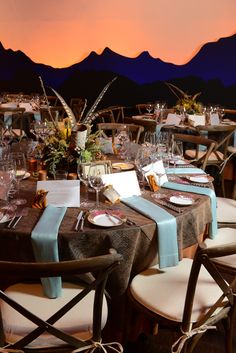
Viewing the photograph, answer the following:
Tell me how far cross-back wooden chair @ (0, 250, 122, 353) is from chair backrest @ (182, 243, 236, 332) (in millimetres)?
313

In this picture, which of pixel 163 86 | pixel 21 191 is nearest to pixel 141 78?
pixel 163 86

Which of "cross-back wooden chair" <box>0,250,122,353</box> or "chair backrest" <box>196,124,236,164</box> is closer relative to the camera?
"cross-back wooden chair" <box>0,250,122,353</box>

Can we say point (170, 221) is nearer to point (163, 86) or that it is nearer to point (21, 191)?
point (21, 191)

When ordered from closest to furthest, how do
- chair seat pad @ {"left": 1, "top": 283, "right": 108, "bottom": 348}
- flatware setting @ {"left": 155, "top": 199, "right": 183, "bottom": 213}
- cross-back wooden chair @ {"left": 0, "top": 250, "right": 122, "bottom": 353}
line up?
cross-back wooden chair @ {"left": 0, "top": 250, "right": 122, "bottom": 353} → chair seat pad @ {"left": 1, "top": 283, "right": 108, "bottom": 348} → flatware setting @ {"left": 155, "top": 199, "right": 183, "bottom": 213}

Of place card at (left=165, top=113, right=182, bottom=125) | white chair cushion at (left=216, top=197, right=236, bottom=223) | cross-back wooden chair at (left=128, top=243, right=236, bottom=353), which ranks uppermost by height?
place card at (left=165, top=113, right=182, bottom=125)

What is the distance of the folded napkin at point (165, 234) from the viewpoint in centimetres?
155

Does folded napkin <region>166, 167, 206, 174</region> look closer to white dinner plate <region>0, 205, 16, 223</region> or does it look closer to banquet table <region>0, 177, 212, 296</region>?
banquet table <region>0, 177, 212, 296</region>

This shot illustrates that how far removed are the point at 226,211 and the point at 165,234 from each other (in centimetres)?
108

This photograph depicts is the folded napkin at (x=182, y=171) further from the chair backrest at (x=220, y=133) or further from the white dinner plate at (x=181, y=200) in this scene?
the chair backrest at (x=220, y=133)

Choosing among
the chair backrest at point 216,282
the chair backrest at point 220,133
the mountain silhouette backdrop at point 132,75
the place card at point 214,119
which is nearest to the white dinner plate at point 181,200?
the chair backrest at point 216,282

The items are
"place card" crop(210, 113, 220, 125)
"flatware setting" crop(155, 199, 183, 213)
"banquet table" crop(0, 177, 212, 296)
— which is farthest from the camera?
"place card" crop(210, 113, 220, 125)

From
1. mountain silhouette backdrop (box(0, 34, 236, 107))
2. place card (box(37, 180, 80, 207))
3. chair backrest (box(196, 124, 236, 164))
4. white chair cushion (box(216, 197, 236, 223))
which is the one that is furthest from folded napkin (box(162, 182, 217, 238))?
mountain silhouette backdrop (box(0, 34, 236, 107))

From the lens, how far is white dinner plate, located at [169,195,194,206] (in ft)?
5.75

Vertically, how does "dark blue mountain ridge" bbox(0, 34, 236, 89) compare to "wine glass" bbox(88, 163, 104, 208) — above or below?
above
